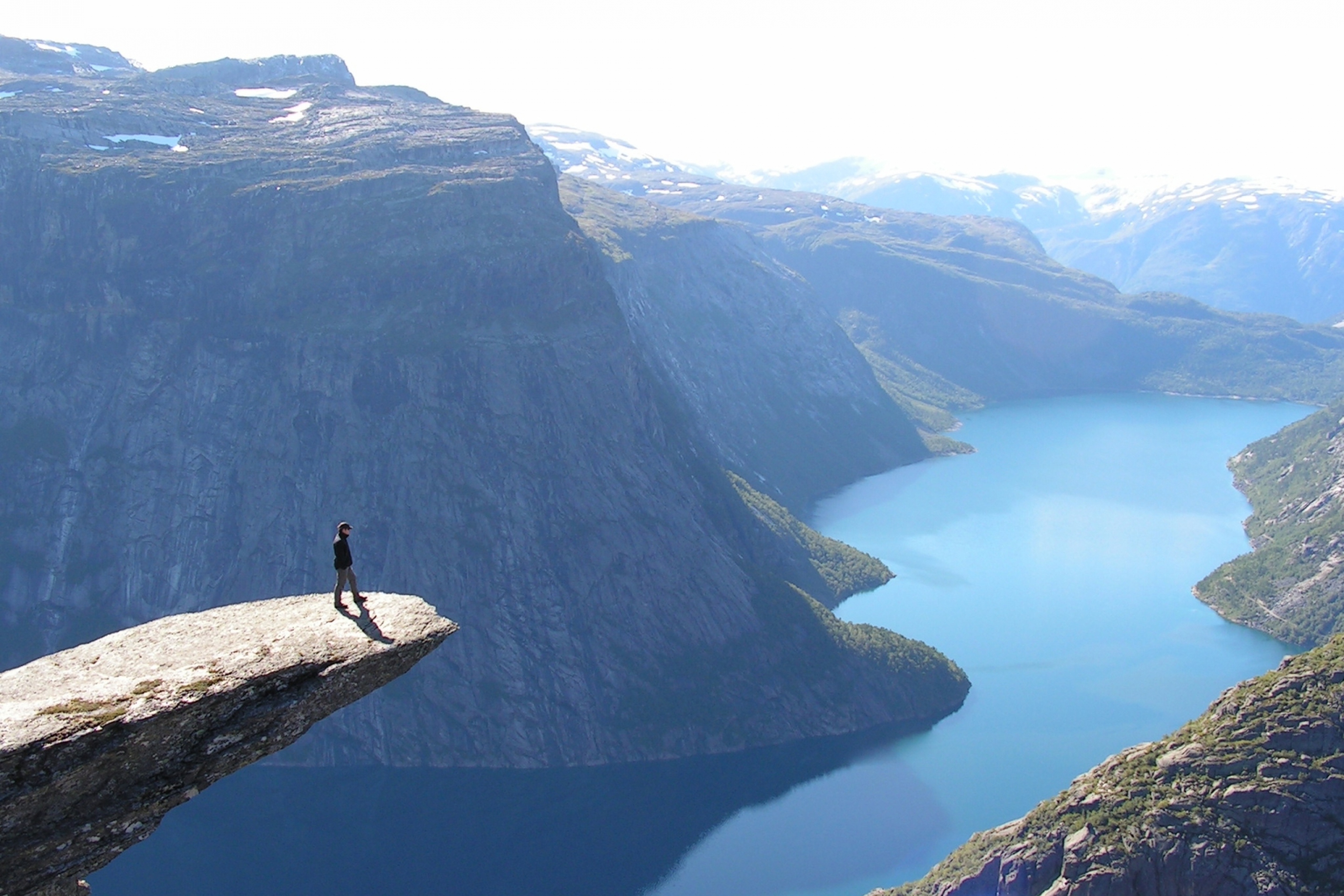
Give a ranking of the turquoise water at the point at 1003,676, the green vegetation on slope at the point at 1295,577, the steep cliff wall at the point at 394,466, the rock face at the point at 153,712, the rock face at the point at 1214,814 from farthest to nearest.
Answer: the green vegetation on slope at the point at 1295,577 < the steep cliff wall at the point at 394,466 < the turquoise water at the point at 1003,676 < the rock face at the point at 1214,814 < the rock face at the point at 153,712

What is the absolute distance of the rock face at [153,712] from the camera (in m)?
17.9

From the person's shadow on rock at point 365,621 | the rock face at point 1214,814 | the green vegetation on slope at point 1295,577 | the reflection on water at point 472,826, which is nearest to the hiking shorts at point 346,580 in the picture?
the person's shadow on rock at point 365,621

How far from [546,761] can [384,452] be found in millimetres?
43111

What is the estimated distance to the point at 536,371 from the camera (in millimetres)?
135250

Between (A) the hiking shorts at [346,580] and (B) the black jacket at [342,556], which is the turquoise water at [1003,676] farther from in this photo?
(A) the hiking shorts at [346,580]

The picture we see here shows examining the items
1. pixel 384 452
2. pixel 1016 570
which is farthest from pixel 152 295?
pixel 1016 570

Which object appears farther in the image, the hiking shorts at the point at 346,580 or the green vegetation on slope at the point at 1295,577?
the green vegetation on slope at the point at 1295,577

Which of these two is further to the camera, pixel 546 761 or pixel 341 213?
pixel 341 213

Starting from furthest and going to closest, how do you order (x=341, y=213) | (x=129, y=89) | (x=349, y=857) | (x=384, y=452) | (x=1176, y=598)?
(x=129, y=89) → (x=1176, y=598) → (x=341, y=213) → (x=384, y=452) → (x=349, y=857)

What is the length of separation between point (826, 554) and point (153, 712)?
504ft

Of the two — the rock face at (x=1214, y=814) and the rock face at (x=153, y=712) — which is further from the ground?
the rock face at (x=153, y=712)

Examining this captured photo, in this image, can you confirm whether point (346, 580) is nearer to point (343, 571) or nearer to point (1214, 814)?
point (343, 571)

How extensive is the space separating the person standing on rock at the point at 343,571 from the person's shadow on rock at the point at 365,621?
0.11 metres

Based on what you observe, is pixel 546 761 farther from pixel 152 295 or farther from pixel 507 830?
pixel 152 295
